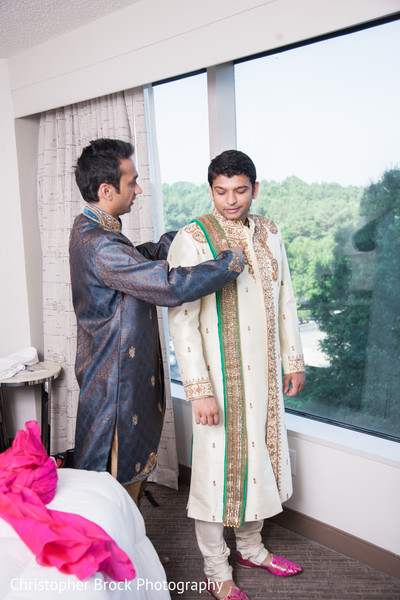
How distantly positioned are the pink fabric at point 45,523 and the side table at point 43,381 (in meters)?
1.28

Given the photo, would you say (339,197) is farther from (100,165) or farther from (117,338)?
(117,338)

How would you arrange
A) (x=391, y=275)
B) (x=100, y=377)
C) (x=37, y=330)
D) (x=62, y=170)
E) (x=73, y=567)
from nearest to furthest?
(x=73, y=567), (x=100, y=377), (x=391, y=275), (x=62, y=170), (x=37, y=330)

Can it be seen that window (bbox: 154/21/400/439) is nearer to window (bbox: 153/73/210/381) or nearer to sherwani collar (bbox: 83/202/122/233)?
window (bbox: 153/73/210/381)

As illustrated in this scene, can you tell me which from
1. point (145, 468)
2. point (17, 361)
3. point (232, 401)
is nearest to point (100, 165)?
point (232, 401)

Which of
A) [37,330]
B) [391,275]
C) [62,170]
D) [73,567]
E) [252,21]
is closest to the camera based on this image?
[73,567]

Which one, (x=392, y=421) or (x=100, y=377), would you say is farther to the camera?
(x=392, y=421)

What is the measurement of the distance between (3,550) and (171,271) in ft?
3.05

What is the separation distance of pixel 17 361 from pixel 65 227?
0.86 meters

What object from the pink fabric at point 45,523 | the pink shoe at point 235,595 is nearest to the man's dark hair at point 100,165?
the pink fabric at point 45,523

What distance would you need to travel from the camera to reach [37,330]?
10.9ft

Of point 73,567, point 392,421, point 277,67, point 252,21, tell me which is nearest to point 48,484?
point 73,567

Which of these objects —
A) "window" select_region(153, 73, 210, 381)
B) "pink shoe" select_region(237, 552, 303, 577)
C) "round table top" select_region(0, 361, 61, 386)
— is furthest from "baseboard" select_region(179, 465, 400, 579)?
"window" select_region(153, 73, 210, 381)

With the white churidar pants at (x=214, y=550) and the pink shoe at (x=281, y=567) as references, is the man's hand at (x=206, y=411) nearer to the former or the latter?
the white churidar pants at (x=214, y=550)

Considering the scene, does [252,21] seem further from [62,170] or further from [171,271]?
[62,170]
